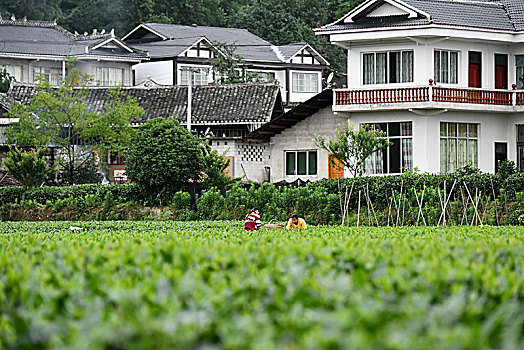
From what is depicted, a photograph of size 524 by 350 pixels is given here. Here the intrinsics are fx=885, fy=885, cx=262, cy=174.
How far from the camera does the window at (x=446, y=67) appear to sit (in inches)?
1361

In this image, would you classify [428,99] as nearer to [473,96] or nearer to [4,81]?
[473,96]

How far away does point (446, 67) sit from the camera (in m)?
34.7

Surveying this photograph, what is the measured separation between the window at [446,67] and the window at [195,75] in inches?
967

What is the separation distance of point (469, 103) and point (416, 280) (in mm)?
27365

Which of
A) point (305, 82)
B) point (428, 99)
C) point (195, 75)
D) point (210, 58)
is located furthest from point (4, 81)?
Result: point (428, 99)

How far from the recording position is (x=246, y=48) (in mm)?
60406

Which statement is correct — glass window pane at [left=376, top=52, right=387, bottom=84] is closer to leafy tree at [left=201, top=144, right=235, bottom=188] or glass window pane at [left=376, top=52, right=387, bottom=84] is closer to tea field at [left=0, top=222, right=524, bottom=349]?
leafy tree at [left=201, top=144, right=235, bottom=188]

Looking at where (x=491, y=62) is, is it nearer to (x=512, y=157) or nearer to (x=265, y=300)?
(x=512, y=157)

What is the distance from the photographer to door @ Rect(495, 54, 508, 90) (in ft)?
117

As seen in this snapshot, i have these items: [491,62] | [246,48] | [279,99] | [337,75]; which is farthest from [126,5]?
[491,62]

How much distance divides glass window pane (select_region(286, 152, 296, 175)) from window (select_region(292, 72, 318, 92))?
21689mm

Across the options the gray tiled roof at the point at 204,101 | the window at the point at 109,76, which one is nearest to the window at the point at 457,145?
the gray tiled roof at the point at 204,101

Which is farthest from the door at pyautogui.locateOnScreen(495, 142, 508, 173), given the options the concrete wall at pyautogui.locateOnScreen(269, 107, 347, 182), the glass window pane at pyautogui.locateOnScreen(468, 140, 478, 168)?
the concrete wall at pyautogui.locateOnScreen(269, 107, 347, 182)

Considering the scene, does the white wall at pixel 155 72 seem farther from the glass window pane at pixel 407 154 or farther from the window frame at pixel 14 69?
the glass window pane at pixel 407 154
